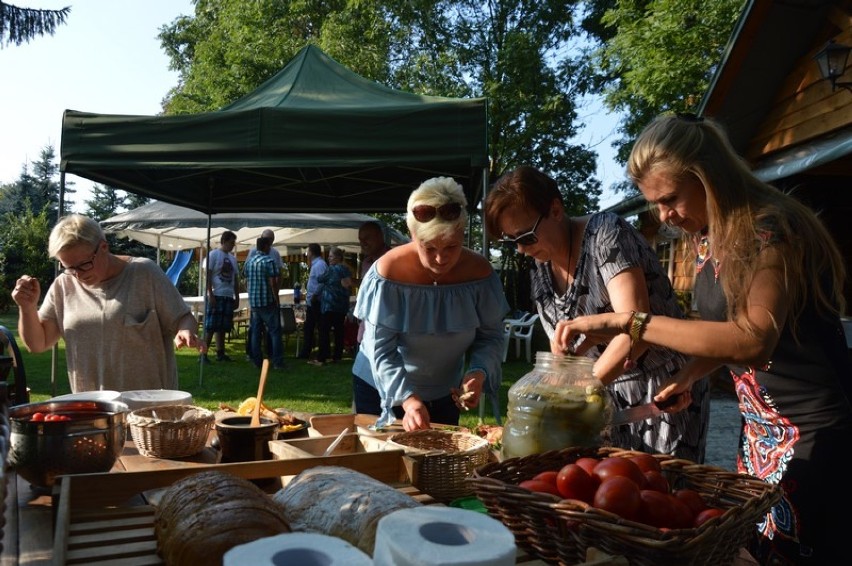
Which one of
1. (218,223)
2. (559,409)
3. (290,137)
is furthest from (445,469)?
(218,223)

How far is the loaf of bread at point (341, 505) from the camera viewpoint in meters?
1.14

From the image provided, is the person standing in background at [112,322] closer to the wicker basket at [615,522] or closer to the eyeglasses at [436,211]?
the eyeglasses at [436,211]

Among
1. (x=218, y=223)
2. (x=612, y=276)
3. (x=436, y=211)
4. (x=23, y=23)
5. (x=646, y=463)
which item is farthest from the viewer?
(x=23, y=23)

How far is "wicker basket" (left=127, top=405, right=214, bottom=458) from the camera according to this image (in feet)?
6.64

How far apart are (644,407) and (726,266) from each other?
0.49 m

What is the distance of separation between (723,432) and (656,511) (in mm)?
6058

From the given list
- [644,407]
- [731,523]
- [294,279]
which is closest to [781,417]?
[644,407]

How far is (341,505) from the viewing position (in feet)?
3.96

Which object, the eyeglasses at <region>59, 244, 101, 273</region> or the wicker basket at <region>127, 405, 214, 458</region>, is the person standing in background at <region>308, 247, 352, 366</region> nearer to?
the eyeglasses at <region>59, 244, 101, 273</region>

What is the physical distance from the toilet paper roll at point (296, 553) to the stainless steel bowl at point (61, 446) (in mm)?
1176

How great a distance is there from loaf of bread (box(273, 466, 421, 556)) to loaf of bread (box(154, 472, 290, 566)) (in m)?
0.07

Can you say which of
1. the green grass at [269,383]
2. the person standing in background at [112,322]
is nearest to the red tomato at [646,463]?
the person standing in background at [112,322]

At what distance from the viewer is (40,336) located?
3416 millimetres

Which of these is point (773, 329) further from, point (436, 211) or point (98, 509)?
point (98, 509)
